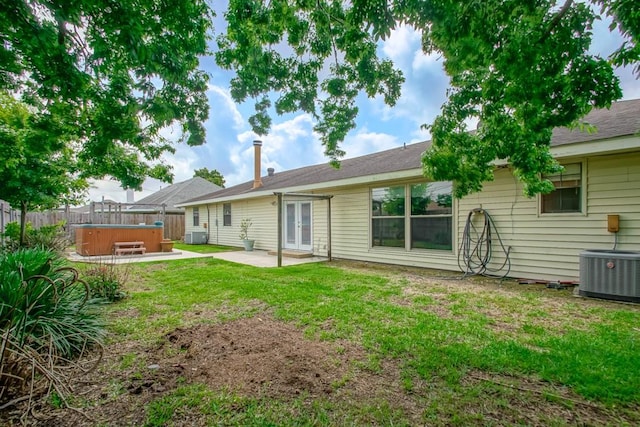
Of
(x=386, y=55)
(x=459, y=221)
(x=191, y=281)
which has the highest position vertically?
(x=386, y=55)

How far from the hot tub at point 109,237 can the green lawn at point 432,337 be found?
6028mm

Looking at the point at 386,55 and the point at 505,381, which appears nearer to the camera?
the point at 505,381

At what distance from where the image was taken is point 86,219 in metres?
17.0

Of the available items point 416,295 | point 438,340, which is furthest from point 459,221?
point 438,340

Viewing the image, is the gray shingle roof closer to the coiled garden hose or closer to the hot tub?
the coiled garden hose

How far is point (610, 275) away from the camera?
4703 millimetres

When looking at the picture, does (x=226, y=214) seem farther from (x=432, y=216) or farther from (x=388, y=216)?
(x=432, y=216)

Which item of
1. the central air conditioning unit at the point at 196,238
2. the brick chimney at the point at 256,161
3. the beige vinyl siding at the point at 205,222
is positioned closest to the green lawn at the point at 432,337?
the brick chimney at the point at 256,161

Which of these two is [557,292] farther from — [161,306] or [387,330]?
[161,306]

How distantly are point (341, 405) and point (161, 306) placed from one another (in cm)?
352

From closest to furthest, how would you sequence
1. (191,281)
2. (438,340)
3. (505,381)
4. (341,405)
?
1. (341,405)
2. (505,381)
3. (438,340)
4. (191,281)

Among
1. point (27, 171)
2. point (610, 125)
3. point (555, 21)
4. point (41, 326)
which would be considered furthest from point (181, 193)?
point (555, 21)

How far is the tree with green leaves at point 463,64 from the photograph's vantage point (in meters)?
2.65

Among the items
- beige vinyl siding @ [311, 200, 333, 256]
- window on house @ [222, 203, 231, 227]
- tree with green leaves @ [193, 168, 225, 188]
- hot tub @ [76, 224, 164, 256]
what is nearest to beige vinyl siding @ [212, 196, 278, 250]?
window on house @ [222, 203, 231, 227]
